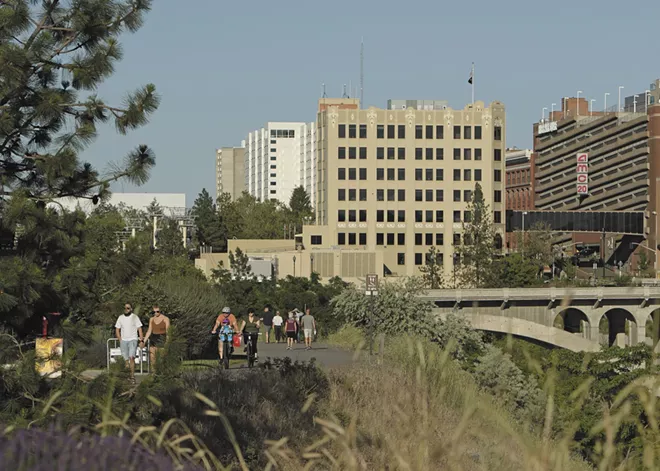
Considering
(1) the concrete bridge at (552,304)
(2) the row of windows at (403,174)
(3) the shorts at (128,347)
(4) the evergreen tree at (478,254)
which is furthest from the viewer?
(2) the row of windows at (403,174)

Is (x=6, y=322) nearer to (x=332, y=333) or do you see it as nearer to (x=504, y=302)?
(x=332, y=333)

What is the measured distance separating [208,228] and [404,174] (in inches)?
1571

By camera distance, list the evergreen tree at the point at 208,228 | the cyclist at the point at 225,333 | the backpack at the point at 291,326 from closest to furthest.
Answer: the cyclist at the point at 225,333 < the backpack at the point at 291,326 < the evergreen tree at the point at 208,228

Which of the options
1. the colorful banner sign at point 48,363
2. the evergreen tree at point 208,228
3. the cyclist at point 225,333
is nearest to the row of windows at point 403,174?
the evergreen tree at point 208,228

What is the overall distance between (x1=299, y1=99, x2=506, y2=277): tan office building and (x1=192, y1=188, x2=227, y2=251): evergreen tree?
34.1 meters

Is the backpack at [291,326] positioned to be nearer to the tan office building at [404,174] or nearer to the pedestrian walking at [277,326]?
the pedestrian walking at [277,326]

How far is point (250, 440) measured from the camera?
Result: 44.2 ft

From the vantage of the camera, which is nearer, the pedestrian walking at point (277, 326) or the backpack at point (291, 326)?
the backpack at point (291, 326)

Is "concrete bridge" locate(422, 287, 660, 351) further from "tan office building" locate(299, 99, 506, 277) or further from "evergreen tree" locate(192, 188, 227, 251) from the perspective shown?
"evergreen tree" locate(192, 188, 227, 251)

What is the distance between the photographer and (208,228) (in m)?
145

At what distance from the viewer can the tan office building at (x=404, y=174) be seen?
368 feet

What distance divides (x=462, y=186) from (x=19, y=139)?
9972cm

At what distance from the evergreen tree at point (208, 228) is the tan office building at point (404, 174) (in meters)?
34.1

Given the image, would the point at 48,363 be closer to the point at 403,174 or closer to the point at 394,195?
the point at 394,195
